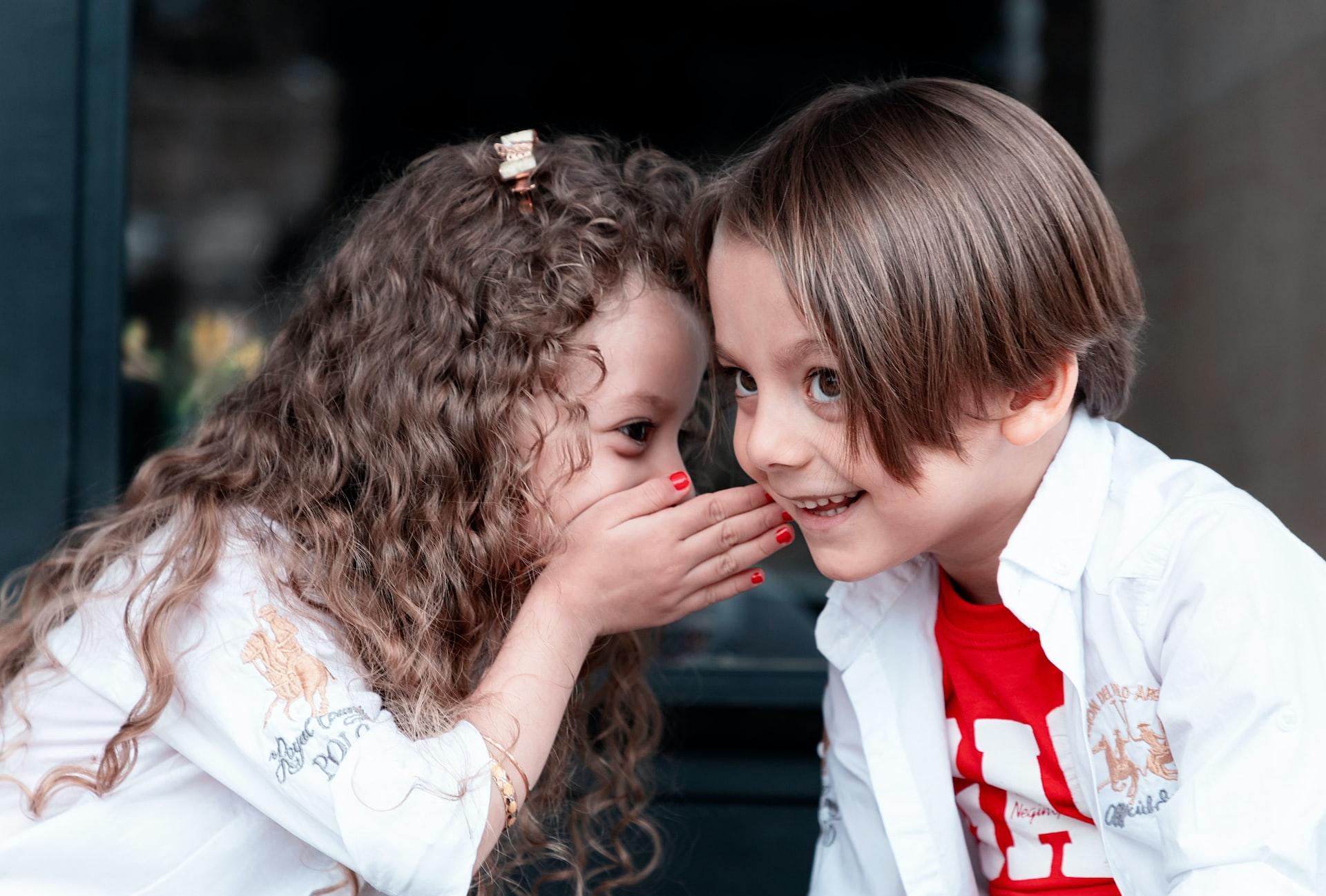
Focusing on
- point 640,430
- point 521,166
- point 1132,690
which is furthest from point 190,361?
point 1132,690

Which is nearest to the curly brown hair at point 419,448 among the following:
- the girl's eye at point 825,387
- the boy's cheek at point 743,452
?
the boy's cheek at point 743,452

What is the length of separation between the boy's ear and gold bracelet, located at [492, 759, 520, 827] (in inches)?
23.2

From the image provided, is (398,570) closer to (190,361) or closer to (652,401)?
(652,401)

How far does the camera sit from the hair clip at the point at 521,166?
1.46 metres

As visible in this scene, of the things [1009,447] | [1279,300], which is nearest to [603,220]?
[1009,447]

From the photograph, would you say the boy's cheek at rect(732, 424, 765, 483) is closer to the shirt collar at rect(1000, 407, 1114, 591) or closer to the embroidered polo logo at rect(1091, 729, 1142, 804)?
Result: the shirt collar at rect(1000, 407, 1114, 591)

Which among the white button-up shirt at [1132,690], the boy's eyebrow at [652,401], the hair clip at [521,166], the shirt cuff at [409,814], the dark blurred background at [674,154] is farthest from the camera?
the dark blurred background at [674,154]

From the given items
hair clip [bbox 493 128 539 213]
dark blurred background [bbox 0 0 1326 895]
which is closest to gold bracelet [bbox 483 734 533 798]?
hair clip [bbox 493 128 539 213]

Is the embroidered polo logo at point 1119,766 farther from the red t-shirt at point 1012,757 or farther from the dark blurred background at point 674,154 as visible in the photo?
the dark blurred background at point 674,154

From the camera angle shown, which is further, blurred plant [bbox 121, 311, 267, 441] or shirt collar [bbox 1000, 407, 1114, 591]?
blurred plant [bbox 121, 311, 267, 441]

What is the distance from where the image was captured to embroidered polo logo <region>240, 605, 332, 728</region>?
1.16 meters

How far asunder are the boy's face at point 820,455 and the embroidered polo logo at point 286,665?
48cm

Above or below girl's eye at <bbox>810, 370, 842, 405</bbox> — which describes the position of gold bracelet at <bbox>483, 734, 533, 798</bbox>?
below

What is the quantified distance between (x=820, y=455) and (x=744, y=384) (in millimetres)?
143
